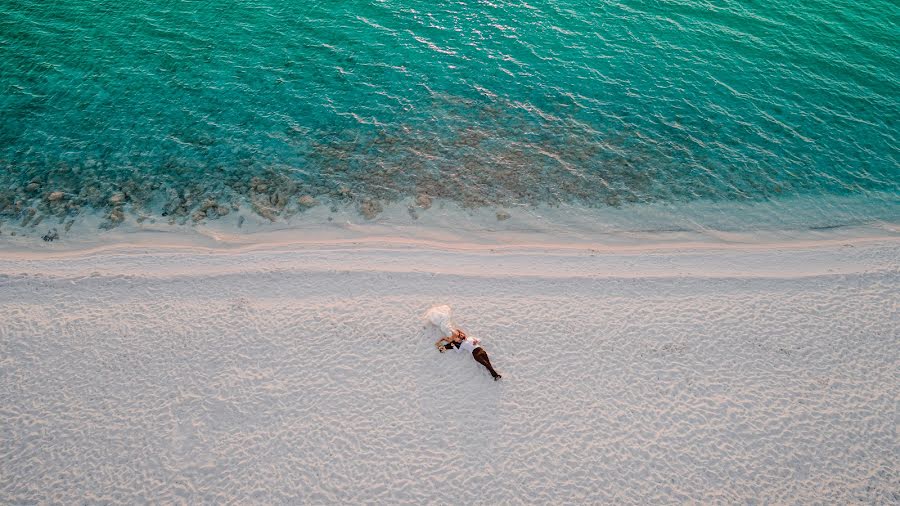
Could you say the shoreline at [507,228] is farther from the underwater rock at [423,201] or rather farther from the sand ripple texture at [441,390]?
the sand ripple texture at [441,390]

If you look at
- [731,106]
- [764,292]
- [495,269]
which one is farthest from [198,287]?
[731,106]

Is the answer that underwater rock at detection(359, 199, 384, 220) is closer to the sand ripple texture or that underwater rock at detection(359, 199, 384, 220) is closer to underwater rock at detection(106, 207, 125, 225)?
the sand ripple texture

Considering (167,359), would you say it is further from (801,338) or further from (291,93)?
(801,338)

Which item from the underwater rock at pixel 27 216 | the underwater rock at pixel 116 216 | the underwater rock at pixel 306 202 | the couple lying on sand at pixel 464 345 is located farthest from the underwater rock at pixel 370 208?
the underwater rock at pixel 27 216

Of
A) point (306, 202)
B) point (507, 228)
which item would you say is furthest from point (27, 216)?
point (507, 228)

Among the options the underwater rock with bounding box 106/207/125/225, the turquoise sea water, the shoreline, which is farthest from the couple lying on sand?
the underwater rock with bounding box 106/207/125/225

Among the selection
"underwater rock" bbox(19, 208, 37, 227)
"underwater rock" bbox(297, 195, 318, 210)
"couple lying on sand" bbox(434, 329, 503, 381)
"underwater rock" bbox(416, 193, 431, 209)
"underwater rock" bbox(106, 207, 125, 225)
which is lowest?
"underwater rock" bbox(19, 208, 37, 227)
